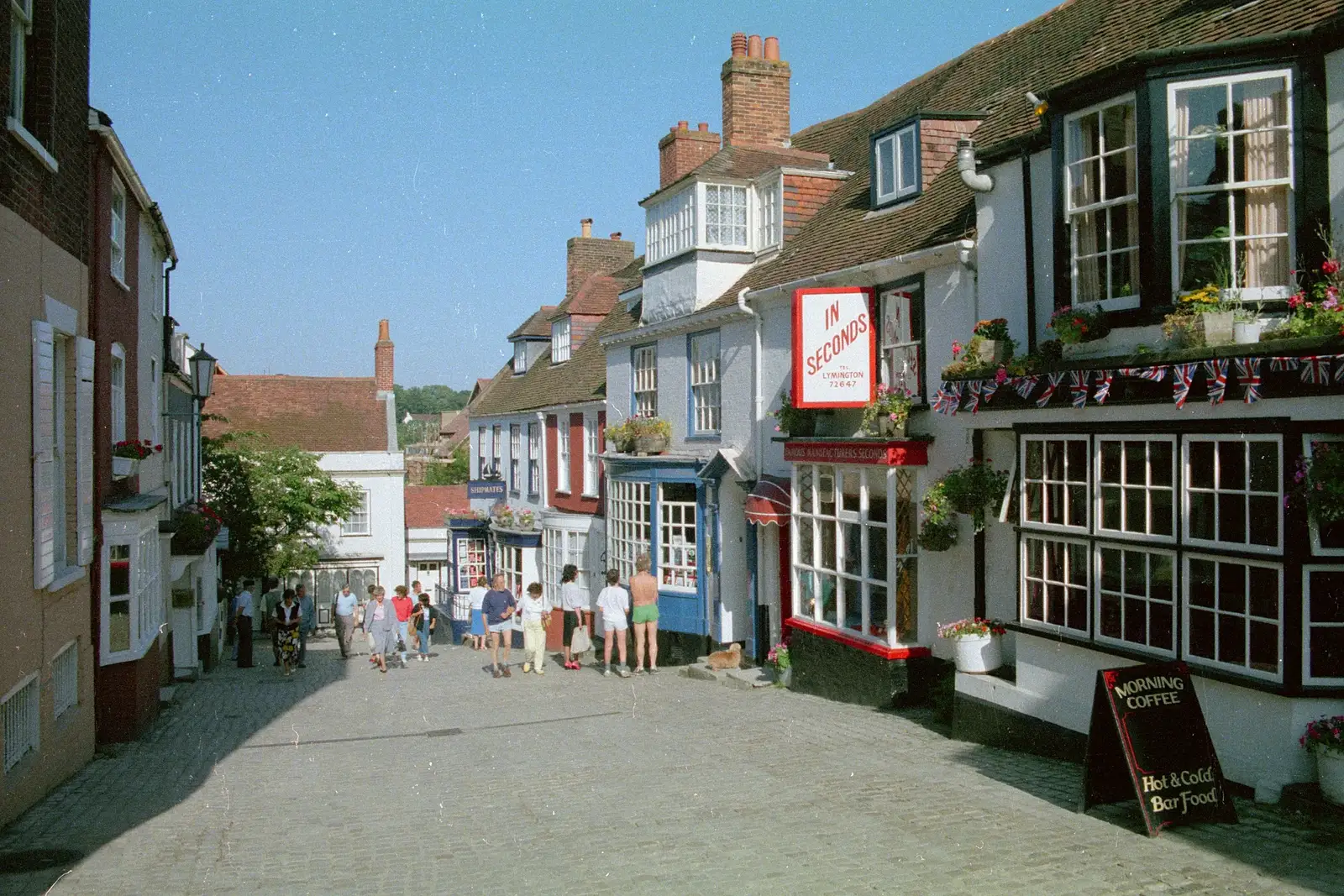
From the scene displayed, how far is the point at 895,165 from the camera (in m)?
15.8

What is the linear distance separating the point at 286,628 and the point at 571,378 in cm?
1143

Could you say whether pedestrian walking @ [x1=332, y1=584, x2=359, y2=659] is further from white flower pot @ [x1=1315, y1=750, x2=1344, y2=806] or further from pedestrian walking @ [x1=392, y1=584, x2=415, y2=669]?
white flower pot @ [x1=1315, y1=750, x2=1344, y2=806]

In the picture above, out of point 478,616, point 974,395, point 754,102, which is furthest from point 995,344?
point 478,616

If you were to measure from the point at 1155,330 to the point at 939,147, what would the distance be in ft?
22.6

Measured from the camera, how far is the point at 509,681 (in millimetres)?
17703

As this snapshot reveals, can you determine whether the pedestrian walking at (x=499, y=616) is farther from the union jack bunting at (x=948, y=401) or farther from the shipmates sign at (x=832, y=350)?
the union jack bunting at (x=948, y=401)

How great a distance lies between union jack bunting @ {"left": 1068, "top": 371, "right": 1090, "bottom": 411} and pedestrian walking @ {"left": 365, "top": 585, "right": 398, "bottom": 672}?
47.2ft

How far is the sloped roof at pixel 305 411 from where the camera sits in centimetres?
4238

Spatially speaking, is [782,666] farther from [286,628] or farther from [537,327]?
[537,327]

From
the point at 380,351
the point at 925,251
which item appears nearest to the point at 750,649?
the point at 925,251

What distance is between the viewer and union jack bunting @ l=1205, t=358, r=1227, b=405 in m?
7.96

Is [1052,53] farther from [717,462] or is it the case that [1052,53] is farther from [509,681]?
[509,681]

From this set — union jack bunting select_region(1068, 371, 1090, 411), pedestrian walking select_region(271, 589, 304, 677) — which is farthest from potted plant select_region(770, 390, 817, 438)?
pedestrian walking select_region(271, 589, 304, 677)

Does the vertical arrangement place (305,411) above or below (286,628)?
above
